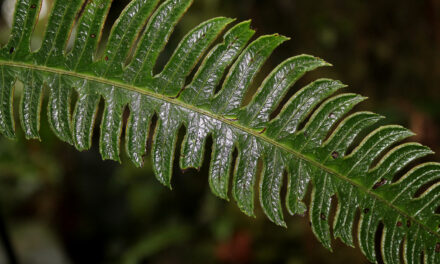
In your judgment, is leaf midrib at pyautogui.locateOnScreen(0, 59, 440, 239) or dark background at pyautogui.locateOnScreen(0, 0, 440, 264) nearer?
leaf midrib at pyautogui.locateOnScreen(0, 59, 440, 239)

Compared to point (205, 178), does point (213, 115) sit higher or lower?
higher

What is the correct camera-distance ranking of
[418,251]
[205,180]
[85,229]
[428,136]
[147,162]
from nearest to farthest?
[418,251] → [428,136] → [147,162] → [205,180] → [85,229]

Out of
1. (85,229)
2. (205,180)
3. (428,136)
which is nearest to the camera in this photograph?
(428,136)

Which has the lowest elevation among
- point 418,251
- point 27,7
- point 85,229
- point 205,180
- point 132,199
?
point 85,229

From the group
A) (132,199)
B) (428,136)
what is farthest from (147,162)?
(428,136)

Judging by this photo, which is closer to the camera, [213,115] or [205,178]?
[213,115]

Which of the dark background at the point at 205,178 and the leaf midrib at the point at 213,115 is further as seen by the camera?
the dark background at the point at 205,178

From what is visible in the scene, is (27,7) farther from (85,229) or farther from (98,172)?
(85,229)

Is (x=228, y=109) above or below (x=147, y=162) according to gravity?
above
